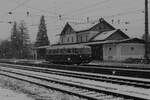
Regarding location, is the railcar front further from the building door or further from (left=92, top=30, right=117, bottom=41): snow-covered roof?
(left=92, top=30, right=117, bottom=41): snow-covered roof

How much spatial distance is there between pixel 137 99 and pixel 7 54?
84865 millimetres

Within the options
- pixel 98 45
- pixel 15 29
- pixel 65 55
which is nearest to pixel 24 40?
pixel 15 29

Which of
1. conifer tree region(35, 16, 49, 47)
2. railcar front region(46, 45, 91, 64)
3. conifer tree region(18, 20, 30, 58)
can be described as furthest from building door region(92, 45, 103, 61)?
conifer tree region(18, 20, 30, 58)

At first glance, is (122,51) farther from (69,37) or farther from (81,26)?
(69,37)

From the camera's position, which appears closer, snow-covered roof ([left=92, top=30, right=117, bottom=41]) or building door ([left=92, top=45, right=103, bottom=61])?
building door ([left=92, top=45, right=103, bottom=61])

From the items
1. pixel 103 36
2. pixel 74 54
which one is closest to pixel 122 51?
pixel 103 36

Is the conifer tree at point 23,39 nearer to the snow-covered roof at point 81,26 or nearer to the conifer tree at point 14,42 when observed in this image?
the conifer tree at point 14,42

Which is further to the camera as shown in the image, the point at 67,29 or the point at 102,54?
the point at 67,29

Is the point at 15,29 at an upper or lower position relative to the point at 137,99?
upper

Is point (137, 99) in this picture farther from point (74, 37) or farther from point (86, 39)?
point (74, 37)

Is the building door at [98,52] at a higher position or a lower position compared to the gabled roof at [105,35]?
lower

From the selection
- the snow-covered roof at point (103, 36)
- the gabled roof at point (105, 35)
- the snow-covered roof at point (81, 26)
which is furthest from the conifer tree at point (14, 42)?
the snow-covered roof at point (103, 36)

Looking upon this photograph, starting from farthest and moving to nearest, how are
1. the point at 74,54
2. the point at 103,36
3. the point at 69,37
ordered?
the point at 69,37, the point at 103,36, the point at 74,54

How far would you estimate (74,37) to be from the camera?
218 feet
